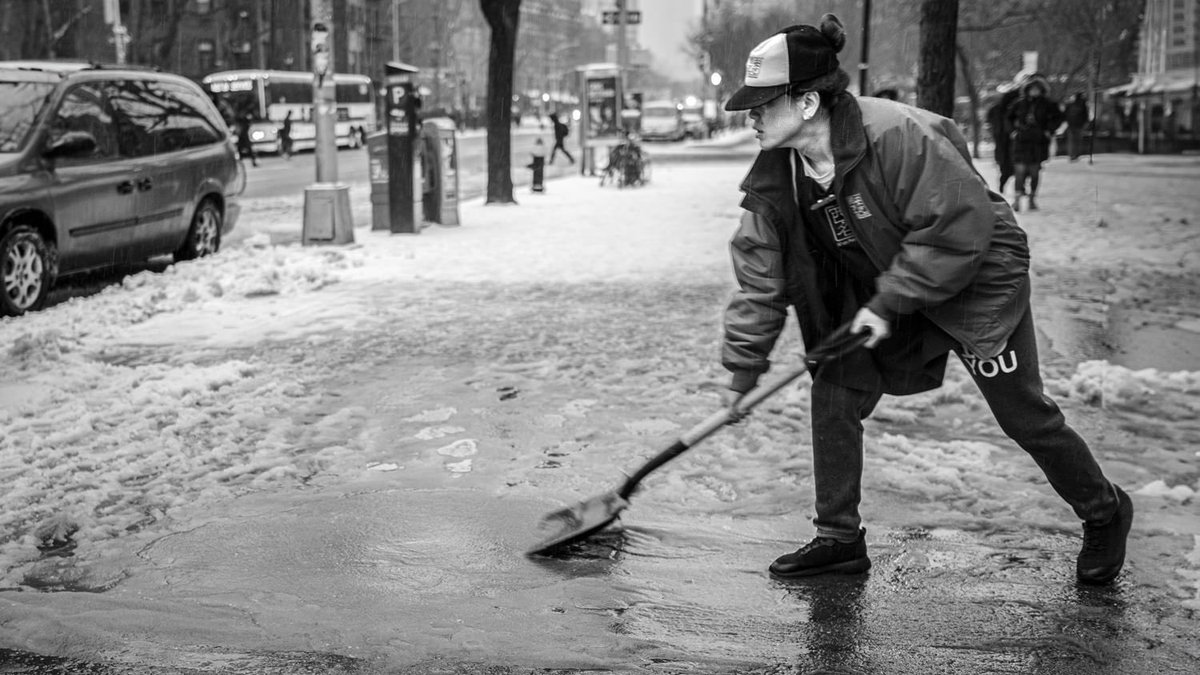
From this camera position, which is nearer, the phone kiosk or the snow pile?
the snow pile

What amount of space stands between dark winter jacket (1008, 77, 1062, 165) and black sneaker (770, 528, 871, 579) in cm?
1367

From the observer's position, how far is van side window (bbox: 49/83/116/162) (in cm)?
999

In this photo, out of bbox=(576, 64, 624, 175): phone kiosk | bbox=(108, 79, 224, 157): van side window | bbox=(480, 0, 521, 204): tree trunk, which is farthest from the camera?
bbox=(576, 64, 624, 175): phone kiosk

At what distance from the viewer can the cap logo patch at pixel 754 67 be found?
3.52m

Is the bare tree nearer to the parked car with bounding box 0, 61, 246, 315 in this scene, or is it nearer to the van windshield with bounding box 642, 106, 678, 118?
the van windshield with bounding box 642, 106, 678, 118

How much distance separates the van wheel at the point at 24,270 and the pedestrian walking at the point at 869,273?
22.3 ft

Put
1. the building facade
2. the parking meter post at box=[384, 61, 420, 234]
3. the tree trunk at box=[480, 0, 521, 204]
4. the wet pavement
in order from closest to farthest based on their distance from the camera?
1. the wet pavement
2. the parking meter post at box=[384, 61, 420, 234]
3. the tree trunk at box=[480, 0, 521, 204]
4. the building facade

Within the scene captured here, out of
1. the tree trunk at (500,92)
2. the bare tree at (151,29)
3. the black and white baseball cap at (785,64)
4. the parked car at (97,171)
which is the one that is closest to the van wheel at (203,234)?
the parked car at (97,171)

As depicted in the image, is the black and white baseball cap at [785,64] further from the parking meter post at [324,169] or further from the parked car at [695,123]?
the parked car at [695,123]

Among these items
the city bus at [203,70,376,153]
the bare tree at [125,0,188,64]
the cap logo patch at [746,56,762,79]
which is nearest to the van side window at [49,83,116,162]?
the cap logo patch at [746,56,762,79]

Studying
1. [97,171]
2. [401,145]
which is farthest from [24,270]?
[401,145]

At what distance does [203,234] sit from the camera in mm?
12312

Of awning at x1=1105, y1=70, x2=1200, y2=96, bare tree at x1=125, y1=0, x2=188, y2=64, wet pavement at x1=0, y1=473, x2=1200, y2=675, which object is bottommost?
wet pavement at x1=0, y1=473, x2=1200, y2=675

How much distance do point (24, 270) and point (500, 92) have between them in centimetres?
1019
